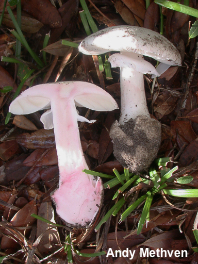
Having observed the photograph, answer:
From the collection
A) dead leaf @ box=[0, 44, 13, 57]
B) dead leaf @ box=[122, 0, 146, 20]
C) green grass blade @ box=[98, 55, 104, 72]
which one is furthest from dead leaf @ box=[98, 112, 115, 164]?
dead leaf @ box=[0, 44, 13, 57]

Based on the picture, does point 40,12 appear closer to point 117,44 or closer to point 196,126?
point 117,44

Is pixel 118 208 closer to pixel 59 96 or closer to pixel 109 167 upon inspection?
pixel 109 167

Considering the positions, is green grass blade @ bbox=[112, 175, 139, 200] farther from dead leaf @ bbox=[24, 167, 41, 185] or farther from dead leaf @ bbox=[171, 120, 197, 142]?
dead leaf @ bbox=[24, 167, 41, 185]

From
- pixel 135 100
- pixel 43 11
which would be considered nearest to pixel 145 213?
pixel 135 100

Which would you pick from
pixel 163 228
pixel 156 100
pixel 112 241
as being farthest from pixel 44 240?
pixel 156 100

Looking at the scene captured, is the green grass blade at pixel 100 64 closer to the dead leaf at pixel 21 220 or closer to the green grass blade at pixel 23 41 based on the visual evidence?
the green grass blade at pixel 23 41

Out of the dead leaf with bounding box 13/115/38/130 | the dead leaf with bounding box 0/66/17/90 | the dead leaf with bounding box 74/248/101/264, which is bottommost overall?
the dead leaf with bounding box 74/248/101/264
